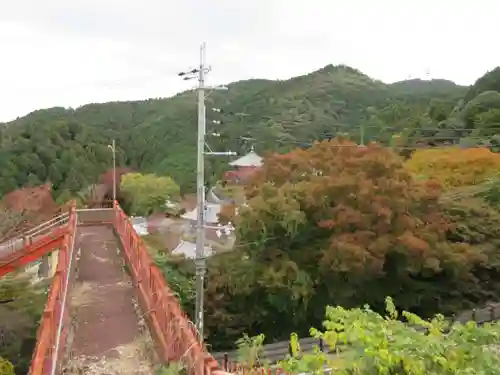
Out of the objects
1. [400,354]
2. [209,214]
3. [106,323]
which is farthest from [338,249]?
[209,214]

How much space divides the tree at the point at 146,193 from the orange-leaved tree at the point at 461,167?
89.6 feet

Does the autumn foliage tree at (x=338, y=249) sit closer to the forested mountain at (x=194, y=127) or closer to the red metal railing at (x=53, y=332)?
the red metal railing at (x=53, y=332)

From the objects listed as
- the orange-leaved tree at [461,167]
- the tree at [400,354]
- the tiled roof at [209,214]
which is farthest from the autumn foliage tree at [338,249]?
the tiled roof at [209,214]

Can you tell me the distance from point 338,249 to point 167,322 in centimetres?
1293

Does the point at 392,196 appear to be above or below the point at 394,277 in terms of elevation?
above

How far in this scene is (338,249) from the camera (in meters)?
18.8

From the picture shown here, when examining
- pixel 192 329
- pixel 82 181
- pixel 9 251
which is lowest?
pixel 82 181

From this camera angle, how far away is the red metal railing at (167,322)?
5320mm

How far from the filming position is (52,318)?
6.07m

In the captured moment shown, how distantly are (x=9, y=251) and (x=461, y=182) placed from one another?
20.9m

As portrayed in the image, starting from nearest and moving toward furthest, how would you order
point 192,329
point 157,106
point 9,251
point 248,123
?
point 192,329
point 9,251
point 248,123
point 157,106

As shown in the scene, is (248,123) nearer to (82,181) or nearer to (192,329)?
(82,181)

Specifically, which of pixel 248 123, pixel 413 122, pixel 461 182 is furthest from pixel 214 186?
pixel 461 182

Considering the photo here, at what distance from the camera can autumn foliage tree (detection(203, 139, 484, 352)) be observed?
1928cm
